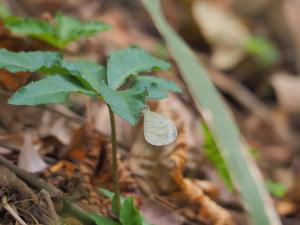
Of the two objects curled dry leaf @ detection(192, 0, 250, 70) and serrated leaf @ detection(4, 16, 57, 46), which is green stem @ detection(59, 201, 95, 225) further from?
curled dry leaf @ detection(192, 0, 250, 70)

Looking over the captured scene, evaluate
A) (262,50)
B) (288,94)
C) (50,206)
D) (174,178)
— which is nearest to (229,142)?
(50,206)

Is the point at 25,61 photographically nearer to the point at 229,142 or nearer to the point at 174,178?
the point at 229,142

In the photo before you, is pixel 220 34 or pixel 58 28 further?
pixel 220 34

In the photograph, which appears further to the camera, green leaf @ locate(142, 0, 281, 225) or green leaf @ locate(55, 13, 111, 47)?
green leaf @ locate(55, 13, 111, 47)

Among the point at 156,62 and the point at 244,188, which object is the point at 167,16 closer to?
the point at 156,62

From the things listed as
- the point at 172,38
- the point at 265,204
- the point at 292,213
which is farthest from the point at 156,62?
the point at 292,213

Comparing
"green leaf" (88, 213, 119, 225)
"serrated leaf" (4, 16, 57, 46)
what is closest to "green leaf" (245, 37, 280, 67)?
"serrated leaf" (4, 16, 57, 46)

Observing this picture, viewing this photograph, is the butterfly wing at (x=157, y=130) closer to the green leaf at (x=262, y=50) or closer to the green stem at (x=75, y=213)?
the green stem at (x=75, y=213)
